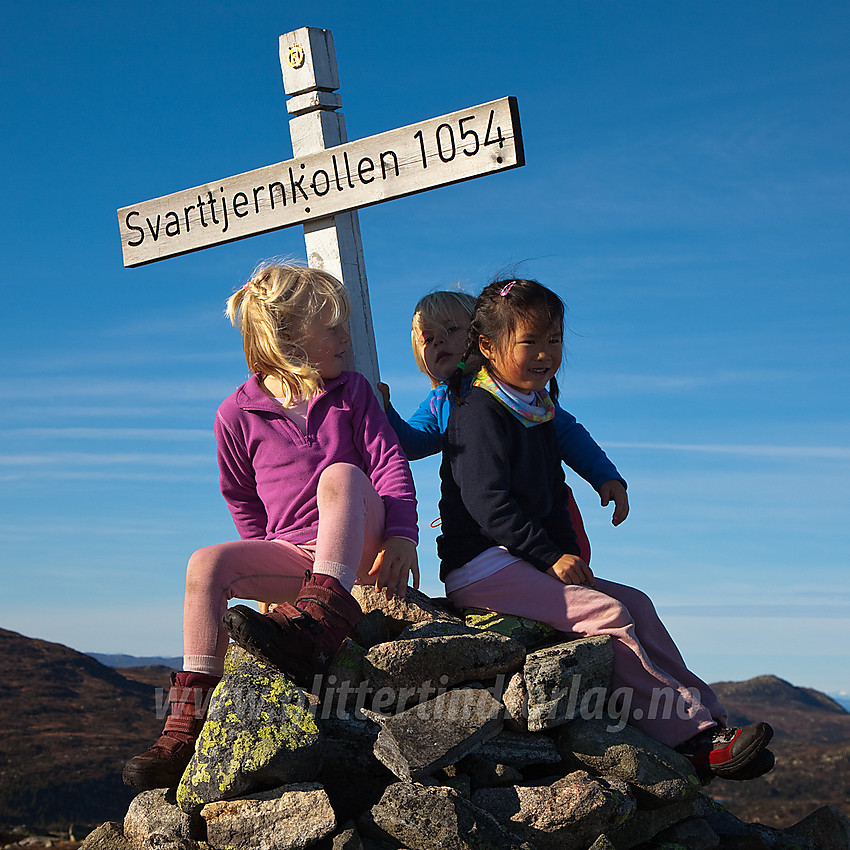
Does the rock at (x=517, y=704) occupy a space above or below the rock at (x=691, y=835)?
above

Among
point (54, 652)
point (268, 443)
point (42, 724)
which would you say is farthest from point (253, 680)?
point (54, 652)

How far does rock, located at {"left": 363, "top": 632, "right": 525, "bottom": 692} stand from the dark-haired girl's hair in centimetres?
140

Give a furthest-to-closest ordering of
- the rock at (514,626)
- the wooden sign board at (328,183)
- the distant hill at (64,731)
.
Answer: the distant hill at (64,731) < the wooden sign board at (328,183) < the rock at (514,626)

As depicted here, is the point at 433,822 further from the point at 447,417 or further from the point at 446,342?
the point at 446,342

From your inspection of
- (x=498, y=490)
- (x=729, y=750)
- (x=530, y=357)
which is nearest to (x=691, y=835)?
(x=729, y=750)

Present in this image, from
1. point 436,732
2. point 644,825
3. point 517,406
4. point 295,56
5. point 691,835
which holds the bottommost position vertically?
point 691,835

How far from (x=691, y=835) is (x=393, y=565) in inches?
89.1

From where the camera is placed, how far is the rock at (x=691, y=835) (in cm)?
531

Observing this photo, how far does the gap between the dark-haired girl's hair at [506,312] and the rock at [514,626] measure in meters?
1.17

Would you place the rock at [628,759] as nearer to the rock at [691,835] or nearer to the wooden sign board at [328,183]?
the rock at [691,835]

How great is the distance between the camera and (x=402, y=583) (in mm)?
5008

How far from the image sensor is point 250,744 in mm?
4277

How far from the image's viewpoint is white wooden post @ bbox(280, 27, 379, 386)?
6.25 m

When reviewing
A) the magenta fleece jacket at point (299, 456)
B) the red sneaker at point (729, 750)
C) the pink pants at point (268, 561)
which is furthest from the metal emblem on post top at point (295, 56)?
the red sneaker at point (729, 750)
